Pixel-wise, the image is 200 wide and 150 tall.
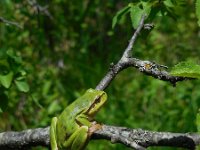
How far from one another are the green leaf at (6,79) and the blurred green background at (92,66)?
874 millimetres

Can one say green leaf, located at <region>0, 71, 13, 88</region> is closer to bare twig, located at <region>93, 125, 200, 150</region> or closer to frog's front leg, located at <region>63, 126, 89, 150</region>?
frog's front leg, located at <region>63, 126, 89, 150</region>

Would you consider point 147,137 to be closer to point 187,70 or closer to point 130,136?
point 130,136

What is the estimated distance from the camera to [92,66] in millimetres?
5270

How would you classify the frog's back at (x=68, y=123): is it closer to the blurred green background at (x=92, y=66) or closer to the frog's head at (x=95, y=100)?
the frog's head at (x=95, y=100)

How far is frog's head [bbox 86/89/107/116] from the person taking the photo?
6.46 feet

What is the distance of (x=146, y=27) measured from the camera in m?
2.12

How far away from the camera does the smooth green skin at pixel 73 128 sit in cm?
181

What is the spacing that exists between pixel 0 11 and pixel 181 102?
1.86m

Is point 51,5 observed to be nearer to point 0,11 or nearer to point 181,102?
point 0,11

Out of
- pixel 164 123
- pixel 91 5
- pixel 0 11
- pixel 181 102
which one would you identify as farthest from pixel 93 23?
pixel 164 123

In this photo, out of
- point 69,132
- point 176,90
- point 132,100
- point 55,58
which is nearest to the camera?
point 69,132

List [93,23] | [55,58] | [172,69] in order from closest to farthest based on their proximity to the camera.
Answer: [172,69] < [55,58] < [93,23]

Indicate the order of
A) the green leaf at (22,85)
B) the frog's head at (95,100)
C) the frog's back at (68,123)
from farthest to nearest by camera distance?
the green leaf at (22,85), the frog's head at (95,100), the frog's back at (68,123)

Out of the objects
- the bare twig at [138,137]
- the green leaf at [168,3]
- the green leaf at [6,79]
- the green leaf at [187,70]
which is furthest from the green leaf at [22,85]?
the green leaf at [187,70]
